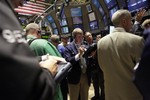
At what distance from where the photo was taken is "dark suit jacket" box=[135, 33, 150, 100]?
4.39 feet

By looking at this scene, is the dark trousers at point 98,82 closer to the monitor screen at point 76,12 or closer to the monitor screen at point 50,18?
the monitor screen at point 76,12

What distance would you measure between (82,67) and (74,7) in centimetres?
1061

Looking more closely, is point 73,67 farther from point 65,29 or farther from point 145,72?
point 65,29

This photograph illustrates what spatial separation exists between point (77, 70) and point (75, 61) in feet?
0.75

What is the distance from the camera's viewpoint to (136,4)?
265 inches

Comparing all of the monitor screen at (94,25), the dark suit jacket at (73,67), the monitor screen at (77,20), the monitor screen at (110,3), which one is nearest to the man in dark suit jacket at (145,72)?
the dark suit jacket at (73,67)

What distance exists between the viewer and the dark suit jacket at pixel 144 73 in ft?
4.39

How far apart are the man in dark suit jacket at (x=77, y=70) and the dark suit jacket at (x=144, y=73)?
329 centimetres

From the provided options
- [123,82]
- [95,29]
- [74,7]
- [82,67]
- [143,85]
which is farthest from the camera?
[74,7]

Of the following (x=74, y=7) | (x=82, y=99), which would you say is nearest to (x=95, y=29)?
(x=74, y=7)

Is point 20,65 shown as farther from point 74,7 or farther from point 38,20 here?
point 74,7

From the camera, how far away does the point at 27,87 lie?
743mm

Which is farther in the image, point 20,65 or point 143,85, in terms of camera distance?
point 143,85

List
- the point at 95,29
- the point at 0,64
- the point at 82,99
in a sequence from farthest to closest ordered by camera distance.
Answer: the point at 95,29, the point at 82,99, the point at 0,64
